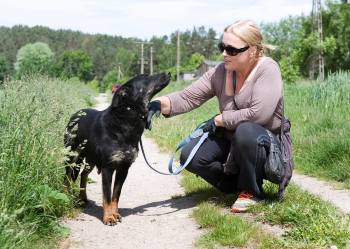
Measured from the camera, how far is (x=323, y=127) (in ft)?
28.8

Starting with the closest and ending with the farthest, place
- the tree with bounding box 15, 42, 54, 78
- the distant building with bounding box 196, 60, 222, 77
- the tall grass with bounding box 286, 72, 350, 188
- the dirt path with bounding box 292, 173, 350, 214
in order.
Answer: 1. the dirt path with bounding box 292, 173, 350, 214
2. the tall grass with bounding box 286, 72, 350, 188
3. the tree with bounding box 15, 42, 54, 78
4. the distant building with bounding box 196, 60, 222, 77

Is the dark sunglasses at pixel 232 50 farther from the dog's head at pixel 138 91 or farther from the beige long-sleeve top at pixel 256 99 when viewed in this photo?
the dog's head at pixel 138 91

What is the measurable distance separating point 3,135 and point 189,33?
13823 centimetres

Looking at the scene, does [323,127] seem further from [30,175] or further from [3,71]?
[3,71]

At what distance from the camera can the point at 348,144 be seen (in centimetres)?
705

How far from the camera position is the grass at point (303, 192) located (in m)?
3.99

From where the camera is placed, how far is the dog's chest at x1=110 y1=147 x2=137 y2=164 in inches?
190

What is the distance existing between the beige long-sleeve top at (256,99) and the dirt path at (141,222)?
1067 mm

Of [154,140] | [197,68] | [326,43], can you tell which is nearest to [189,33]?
[197,68]

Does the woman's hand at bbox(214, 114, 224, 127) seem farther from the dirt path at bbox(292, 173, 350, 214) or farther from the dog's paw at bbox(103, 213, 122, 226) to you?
the dirt path at bbox(292, 173, 350, 214)

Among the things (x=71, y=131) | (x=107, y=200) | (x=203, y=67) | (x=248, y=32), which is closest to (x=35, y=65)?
(x=71, y=131)

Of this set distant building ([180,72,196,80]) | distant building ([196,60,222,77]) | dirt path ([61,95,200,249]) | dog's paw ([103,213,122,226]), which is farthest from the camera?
distant building ([180,72,196,80])

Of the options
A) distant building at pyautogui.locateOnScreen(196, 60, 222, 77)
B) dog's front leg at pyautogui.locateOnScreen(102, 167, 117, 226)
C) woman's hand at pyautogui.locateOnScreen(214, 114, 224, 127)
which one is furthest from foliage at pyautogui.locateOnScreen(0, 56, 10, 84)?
distant building at pyautogui.locateOnScreen(196, 60, 222, 77)

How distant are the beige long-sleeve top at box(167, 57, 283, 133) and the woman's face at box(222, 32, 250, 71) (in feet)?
0.51
